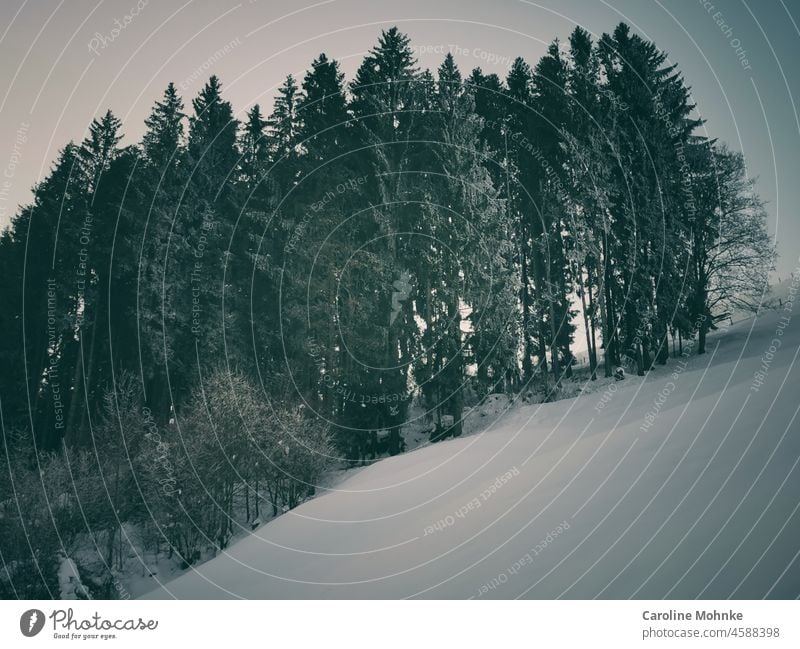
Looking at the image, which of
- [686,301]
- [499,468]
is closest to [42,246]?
[499,468]

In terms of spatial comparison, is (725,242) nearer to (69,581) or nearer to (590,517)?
(590,517)

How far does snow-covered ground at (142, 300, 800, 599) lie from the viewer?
5003 mm

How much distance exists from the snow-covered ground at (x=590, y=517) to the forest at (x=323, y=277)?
9.39 metres

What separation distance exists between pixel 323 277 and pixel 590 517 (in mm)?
22191


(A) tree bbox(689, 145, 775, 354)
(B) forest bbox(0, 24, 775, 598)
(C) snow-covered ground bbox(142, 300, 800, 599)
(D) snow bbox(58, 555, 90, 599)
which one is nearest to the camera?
(C) snow-covered ground bbox(142, 300, 800, 599)

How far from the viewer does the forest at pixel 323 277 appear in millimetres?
20828

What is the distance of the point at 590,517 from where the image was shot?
6.46 m

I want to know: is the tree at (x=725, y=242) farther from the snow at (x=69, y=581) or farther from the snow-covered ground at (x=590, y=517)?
the snow at (x=69, y=581)

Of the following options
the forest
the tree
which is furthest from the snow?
the tree

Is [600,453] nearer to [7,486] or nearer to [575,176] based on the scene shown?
[575,176]

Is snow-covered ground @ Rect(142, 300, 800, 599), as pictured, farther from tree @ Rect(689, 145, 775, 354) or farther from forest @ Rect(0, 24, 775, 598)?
tree @ Rect(689, 145, 775, 354)

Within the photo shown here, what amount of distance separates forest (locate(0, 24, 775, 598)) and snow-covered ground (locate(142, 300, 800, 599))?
939cm

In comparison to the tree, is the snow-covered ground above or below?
below

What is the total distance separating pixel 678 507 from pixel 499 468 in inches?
194
